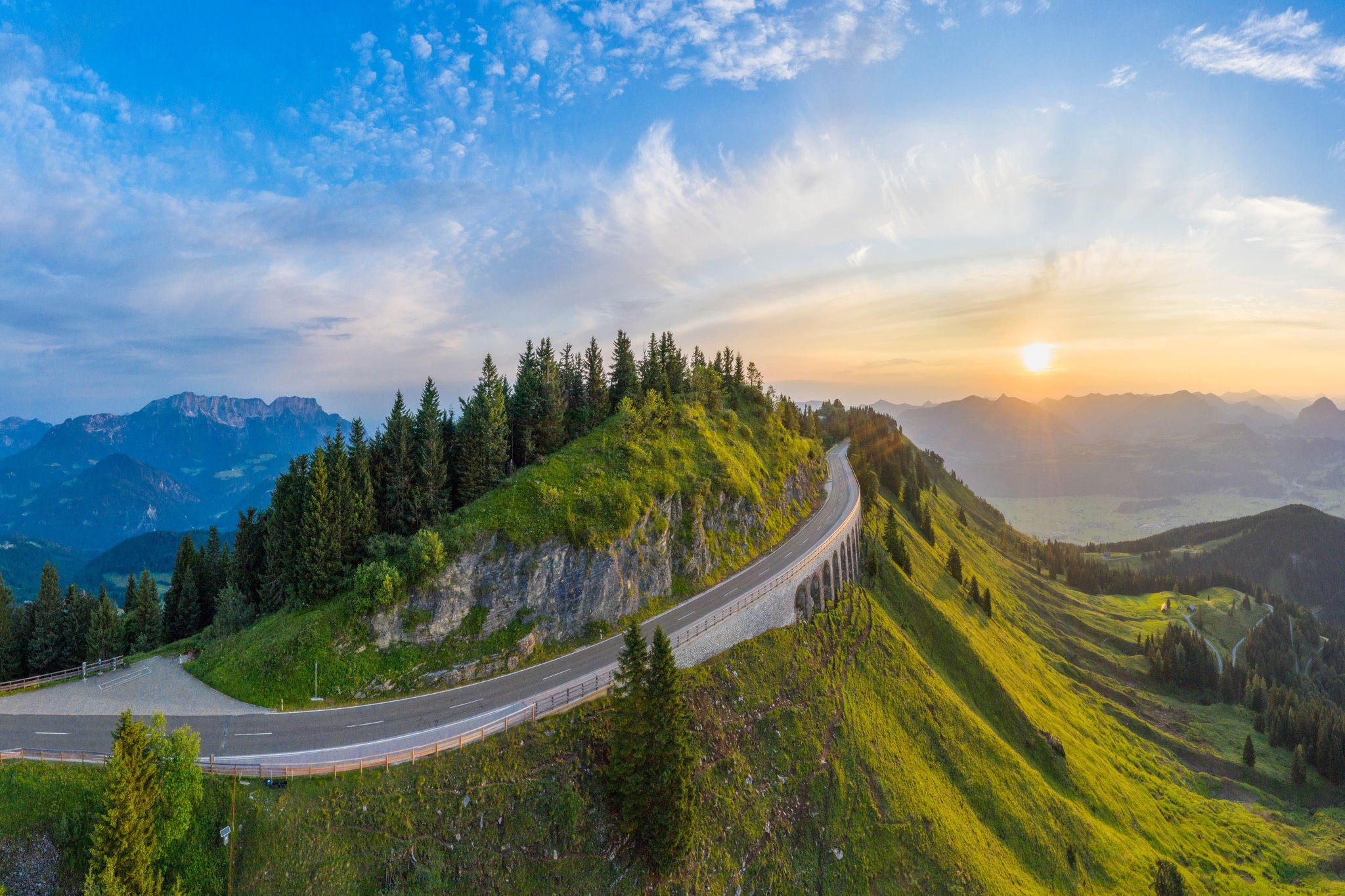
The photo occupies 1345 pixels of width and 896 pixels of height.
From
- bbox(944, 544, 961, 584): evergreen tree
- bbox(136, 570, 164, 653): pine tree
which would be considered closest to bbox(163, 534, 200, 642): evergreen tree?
bbox(136, 570, 164, 653): pine tree

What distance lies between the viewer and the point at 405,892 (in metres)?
30.2

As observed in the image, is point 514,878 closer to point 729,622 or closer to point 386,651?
point 386,651

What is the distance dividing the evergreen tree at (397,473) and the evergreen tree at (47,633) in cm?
3899

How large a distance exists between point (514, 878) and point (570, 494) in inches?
1285

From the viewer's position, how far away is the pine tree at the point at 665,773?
36.8 m

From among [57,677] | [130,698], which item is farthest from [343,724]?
[57,677]

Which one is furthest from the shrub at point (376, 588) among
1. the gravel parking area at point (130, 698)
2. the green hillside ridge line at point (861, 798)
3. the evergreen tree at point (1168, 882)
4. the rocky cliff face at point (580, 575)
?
the evergreen tree at point (1168, 882)

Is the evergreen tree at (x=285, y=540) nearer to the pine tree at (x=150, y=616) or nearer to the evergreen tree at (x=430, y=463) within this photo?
the evergreen tree at (x=430, y=463)

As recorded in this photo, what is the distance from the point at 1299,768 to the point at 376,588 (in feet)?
614

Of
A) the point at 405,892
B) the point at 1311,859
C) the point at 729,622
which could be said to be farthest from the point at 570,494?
the point at 1311,859

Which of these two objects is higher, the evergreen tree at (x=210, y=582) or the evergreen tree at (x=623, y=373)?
the evergreen tree at (x=623, y=373)

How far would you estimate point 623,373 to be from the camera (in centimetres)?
8825

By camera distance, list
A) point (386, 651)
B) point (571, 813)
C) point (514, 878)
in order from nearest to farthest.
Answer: point (514, 878) → point (571, 813) → point (386, 651)

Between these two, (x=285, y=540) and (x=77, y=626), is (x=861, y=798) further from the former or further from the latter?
(x=77, y=626)
